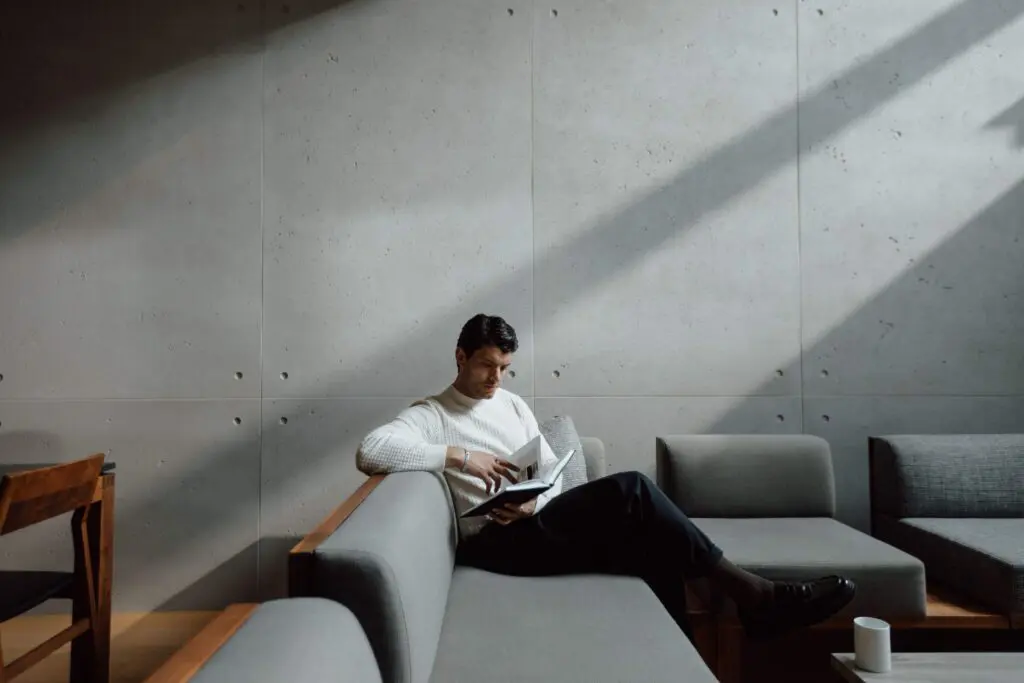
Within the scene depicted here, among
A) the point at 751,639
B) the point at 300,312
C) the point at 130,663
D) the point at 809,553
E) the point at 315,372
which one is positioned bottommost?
the point at 130,663

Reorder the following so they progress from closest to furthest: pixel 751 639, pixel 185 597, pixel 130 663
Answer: pixel 751 639 < pixel 130 663 < pixel 185 597

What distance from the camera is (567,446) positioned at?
277cm

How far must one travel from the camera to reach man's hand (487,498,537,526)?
222 cm

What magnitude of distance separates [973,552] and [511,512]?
1.58m

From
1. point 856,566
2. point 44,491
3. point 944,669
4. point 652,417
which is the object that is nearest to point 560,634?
point 944,669

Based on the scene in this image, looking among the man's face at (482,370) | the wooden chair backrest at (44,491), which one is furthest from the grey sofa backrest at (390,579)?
the wooden chair backrest at (44,491)

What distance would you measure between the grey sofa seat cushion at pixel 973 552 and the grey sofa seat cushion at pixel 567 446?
129cm

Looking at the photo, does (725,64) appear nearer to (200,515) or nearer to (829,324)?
(829,324)

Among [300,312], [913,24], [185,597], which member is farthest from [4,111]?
[913,24]

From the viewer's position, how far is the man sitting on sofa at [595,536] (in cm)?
211

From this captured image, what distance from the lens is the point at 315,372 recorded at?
338 centimetres

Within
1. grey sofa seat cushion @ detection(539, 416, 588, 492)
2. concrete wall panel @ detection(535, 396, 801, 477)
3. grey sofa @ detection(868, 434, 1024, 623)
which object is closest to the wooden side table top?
grey sofa @ detection(868, 434, 1024, 623)

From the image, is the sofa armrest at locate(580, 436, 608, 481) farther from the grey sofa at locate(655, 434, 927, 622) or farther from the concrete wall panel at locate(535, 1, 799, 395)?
the concrete wall panel at locate(535, 1, 799, 395)

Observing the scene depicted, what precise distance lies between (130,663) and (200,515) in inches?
27.4
